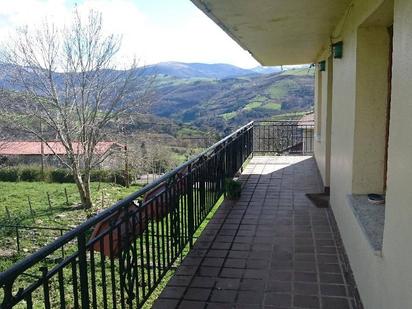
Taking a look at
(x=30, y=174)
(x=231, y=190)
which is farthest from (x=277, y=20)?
(x=30, y=174)

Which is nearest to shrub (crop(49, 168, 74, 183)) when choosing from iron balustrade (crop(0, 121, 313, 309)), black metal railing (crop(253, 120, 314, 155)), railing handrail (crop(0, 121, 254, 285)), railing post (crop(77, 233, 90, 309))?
black metal railing (crop(253, 120, 314, 155))

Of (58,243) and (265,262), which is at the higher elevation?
(58,243)

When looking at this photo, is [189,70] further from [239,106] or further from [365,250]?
[365,250]

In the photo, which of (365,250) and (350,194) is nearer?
(365,250)

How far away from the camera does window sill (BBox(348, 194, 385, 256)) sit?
2518mm

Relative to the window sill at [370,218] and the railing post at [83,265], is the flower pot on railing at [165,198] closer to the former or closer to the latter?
the railing post at [83,265]

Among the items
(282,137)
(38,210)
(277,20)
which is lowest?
(38,210)

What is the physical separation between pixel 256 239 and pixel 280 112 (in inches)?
1817

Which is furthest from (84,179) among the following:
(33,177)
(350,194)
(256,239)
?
(350,194)

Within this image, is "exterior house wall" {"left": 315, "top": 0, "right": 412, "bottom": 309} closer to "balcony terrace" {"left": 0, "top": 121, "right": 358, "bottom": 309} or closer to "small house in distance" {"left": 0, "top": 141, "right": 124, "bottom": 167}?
"balcony terrace" {"left": 0, "top": 121, "right": 358, "bottom": 309}

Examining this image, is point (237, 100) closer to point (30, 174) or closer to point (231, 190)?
point (30, 174)

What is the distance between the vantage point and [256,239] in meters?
4.43

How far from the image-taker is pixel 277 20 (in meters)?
4.41

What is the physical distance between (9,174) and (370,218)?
86.9 ft
